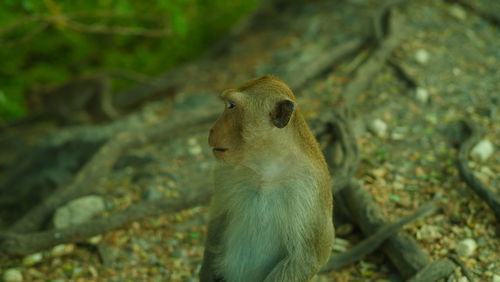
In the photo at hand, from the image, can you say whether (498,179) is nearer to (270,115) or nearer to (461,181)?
(461,181)

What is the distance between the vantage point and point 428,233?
4031mm

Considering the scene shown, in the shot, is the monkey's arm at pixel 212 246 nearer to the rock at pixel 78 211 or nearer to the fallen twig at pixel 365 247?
the fallen twig at pixel 365 247

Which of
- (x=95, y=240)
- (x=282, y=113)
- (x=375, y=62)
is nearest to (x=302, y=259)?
(x=282, y=113)

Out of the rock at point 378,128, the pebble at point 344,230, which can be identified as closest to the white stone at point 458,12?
the rock at point 378,128

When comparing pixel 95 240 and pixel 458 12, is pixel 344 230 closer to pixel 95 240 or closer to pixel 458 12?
pixel 95 240

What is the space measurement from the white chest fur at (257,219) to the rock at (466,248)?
4.14 ft

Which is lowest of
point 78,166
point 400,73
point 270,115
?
point 400,73

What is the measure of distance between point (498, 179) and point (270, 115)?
2217 millimetres

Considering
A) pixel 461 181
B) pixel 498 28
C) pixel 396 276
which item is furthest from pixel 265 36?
pixel 396 276

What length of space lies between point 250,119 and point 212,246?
891mm

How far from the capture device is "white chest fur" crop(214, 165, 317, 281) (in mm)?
3088

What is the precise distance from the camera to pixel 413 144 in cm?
495

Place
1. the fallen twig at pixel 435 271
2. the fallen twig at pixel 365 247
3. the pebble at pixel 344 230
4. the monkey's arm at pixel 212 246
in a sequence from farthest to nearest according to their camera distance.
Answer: the pebble at pixel 344 230 → the fallen twig at pixel 365 247 → the fallen twig at pixel 435 271 → the monkey's arm at pixel 212 246

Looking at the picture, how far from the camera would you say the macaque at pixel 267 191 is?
A: 290 cm
